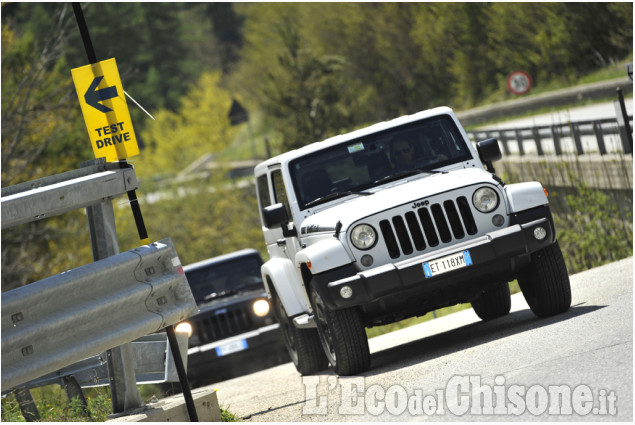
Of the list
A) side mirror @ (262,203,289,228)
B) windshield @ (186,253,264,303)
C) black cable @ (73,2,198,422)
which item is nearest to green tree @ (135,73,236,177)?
windshield @ (186,253,264,303)

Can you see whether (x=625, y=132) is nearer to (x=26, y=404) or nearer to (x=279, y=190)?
(x=279, y=190)

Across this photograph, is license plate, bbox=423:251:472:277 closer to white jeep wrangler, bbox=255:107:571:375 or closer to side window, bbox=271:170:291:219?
white jeep wrangler, bbox=255:107:571:375

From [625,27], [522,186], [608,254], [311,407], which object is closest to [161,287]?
[311,407]

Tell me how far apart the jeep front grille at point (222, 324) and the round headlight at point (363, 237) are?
16.1 ft

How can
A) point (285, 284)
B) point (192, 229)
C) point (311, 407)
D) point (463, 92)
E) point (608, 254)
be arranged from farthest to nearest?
point (463, 92) < point (192, 229) < point (608, 254) < point (285, 284) < point (311, 407)

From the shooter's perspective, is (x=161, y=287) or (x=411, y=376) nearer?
(x=161, y=287)

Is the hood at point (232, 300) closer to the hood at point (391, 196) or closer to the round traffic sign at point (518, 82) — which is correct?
the hood at point (391, 196)

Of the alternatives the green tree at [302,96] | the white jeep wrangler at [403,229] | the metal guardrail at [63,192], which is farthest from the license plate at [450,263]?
the green tree at [302,96]

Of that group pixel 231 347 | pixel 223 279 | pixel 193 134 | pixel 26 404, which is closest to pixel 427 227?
pixel 26 404

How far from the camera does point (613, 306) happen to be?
8.75m

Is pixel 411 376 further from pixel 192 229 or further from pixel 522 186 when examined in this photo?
pixel 192 229

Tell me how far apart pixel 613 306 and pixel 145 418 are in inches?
172

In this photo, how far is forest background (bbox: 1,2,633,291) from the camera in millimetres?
26414

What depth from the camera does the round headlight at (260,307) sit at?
13.1 metres
